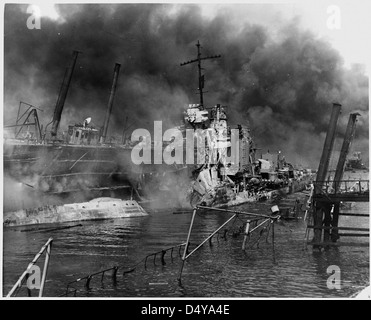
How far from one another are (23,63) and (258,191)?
209ft

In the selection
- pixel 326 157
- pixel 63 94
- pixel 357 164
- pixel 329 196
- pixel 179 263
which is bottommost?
pixel 179 263

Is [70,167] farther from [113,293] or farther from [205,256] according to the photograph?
[113,293]

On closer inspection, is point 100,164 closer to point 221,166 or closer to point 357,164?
point 221,166

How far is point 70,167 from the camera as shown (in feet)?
150

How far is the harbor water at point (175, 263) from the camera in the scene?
69.8 feet

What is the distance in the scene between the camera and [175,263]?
2741cm

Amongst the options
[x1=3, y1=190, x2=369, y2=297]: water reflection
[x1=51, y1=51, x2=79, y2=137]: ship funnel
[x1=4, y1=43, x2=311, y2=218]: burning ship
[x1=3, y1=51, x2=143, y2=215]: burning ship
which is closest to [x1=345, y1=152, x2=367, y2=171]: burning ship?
[x1=3, y1=190, x2=369, y2=297]: water reflection

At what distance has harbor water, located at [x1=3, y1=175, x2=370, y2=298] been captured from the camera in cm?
2127

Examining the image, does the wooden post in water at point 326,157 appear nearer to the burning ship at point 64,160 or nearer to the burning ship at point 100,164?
the burning ship at point 100,164

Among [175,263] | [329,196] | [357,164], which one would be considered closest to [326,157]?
[329,196]

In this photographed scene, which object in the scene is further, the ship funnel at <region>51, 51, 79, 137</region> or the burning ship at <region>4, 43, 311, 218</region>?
the burning ship at <region>4, 43, 311, 218</region>

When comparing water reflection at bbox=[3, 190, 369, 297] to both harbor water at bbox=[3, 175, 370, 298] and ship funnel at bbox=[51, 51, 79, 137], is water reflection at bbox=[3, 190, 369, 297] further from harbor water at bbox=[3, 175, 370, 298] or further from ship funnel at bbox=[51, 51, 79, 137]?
ship funnel at bbox=[51, 51, 79, 137]

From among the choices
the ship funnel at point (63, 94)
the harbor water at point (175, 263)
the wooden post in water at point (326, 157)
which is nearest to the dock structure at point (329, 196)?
the wooden post in water at point (326, 157)
